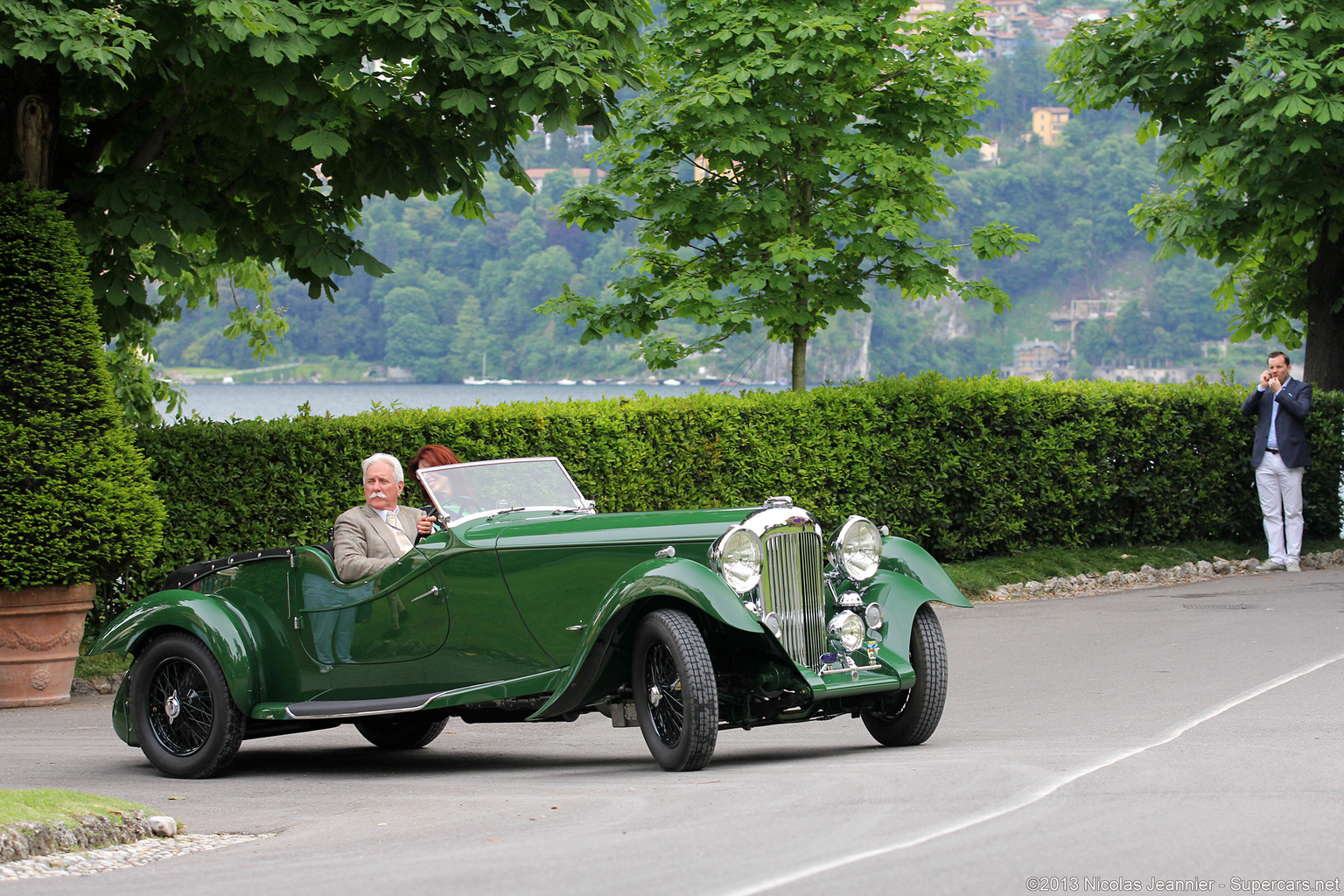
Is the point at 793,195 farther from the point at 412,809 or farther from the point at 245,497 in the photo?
the point at 412,809

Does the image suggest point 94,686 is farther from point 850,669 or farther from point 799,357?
point 799,357

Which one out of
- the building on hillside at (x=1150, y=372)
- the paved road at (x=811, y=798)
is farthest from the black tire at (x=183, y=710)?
the building on hillside at (x=1150, y=372)

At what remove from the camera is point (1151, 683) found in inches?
385

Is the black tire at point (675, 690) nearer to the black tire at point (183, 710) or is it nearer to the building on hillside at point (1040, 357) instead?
the black tire at point (183, 710)

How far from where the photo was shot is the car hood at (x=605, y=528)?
709 cm

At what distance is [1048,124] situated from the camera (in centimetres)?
12500

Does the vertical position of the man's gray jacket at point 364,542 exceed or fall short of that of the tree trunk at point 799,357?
it falls short

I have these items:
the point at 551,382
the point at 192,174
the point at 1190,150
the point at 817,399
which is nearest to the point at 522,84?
the point at 192,174

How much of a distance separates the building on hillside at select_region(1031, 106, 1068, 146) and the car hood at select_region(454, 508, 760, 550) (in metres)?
104

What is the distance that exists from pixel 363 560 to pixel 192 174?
224 inches

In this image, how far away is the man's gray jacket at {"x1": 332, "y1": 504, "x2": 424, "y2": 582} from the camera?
25.8 ft

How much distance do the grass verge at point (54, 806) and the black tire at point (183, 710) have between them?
1542mm

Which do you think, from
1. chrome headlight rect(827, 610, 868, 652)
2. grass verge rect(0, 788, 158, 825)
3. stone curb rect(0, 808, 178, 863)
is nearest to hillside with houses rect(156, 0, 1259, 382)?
chrome headlight rect(827, 610, 868, 652)

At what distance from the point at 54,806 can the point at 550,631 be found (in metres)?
2.36
